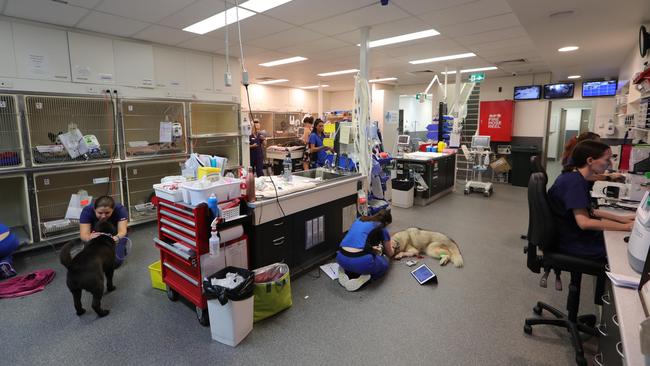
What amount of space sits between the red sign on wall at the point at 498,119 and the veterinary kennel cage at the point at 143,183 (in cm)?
733

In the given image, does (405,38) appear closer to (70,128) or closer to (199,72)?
(199,72)

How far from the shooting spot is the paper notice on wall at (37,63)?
146 inches

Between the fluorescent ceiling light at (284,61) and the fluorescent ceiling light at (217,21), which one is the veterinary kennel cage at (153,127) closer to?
the fluorescent ceiling light at (217,21)

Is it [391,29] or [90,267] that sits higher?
[391,29]

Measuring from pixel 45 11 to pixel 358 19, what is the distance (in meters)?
3.33

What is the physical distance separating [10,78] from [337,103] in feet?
32.4

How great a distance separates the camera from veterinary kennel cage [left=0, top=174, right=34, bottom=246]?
3898mm

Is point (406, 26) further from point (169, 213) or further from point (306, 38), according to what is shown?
point (169, 213)

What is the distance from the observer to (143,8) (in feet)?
11.2

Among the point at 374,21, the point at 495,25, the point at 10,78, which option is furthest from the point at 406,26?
the point at 10,78

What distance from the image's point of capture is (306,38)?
4684 mm

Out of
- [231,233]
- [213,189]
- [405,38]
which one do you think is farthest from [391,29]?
[231,233]

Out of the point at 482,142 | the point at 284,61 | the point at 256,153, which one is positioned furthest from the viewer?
the point at 482,142

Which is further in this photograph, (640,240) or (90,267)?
(90,267)
